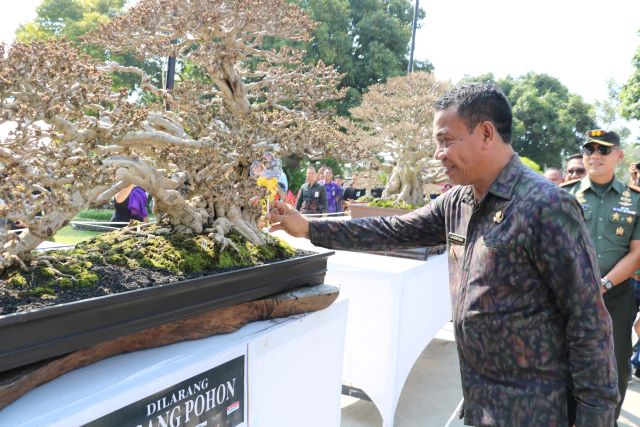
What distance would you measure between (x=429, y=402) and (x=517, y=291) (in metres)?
2.15

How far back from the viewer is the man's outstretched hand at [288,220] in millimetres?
1682

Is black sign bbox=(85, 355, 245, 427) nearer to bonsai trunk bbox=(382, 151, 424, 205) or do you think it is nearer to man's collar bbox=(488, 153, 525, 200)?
man's collar bbox=(488, 153, 525, 200)

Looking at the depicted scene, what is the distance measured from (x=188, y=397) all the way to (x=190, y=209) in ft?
2.25

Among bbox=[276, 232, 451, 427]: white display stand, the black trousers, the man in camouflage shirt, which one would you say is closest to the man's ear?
the man in camouflage shirt

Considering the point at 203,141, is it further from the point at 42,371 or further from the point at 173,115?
the point at 42,371

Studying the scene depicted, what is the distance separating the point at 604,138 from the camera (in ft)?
7.62

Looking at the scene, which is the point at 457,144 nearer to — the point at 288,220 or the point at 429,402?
the point at 288,220

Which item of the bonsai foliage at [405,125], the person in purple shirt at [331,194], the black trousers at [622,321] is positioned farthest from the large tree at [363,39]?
the black trousers at [622,321]

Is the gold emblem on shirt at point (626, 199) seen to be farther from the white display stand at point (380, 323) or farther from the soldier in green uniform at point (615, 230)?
the white display stand at point (380, 323)

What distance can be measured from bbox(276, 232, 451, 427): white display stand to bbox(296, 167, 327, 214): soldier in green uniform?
329 cm

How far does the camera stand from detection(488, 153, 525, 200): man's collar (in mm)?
1129

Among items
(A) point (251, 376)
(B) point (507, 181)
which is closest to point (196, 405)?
(A) point (251, 376)

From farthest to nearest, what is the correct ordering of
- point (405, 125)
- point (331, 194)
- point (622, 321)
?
1. point (331, 194)
2. point (405, 125)
3. point (622, 321)

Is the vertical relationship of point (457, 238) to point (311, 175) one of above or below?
below
